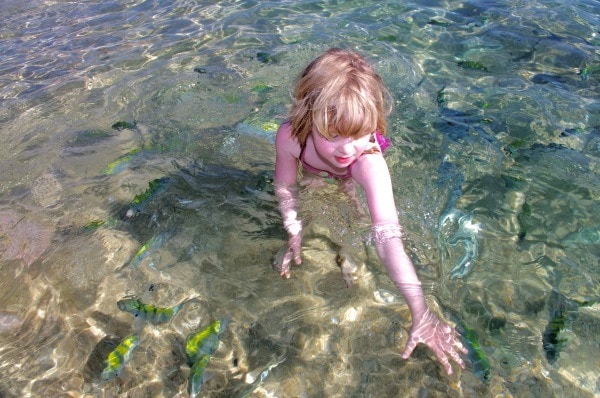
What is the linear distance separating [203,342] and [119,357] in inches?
17.2

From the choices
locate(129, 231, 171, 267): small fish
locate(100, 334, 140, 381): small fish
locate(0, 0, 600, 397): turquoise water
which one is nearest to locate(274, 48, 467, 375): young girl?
locate(0, 0, 600, 397): turquoise water

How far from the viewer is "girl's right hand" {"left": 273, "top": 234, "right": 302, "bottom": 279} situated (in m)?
3.05

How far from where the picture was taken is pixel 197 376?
2430 millimetres

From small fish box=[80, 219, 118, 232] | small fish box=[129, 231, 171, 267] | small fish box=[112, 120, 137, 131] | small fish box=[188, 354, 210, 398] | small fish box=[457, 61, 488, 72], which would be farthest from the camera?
small fish box=[457, 61, 488, 72]

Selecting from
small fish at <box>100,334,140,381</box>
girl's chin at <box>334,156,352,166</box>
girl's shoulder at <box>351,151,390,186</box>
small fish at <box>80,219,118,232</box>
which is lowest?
small fish at <box>80,219,118,232</box>

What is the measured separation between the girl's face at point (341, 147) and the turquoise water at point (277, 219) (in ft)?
2.11

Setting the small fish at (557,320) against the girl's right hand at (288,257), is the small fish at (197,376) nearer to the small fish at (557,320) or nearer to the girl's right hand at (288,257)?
the girl's right hand at (288,257)

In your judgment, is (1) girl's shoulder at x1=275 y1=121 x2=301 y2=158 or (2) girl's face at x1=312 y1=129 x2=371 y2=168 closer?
(2) girl's face at x1=312 y1=129 x2=371 y2=168

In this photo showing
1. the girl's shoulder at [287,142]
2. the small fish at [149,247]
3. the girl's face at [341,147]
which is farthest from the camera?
the girl's shoulder at [287,142]

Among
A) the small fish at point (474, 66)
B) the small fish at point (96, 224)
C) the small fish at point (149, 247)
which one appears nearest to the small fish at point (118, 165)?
the small fish at point (96, 224)

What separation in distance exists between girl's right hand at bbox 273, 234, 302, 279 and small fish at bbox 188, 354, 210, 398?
759 mm

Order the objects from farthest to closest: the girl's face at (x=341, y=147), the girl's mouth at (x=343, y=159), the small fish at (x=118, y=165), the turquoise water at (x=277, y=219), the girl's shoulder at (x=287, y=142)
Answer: the small fish at (x=118, y=165)
the girl's shoulder at (x=287, y=142)
the girl's mouth at (x=343, y=159)
the girl's face at (x=341, y=147)
the turquoise water at (x=277, y=219)

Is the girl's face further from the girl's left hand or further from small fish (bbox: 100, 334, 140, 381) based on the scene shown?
small fish (bbox: 100, 334, 140, 381)

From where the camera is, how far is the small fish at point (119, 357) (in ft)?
7.99
